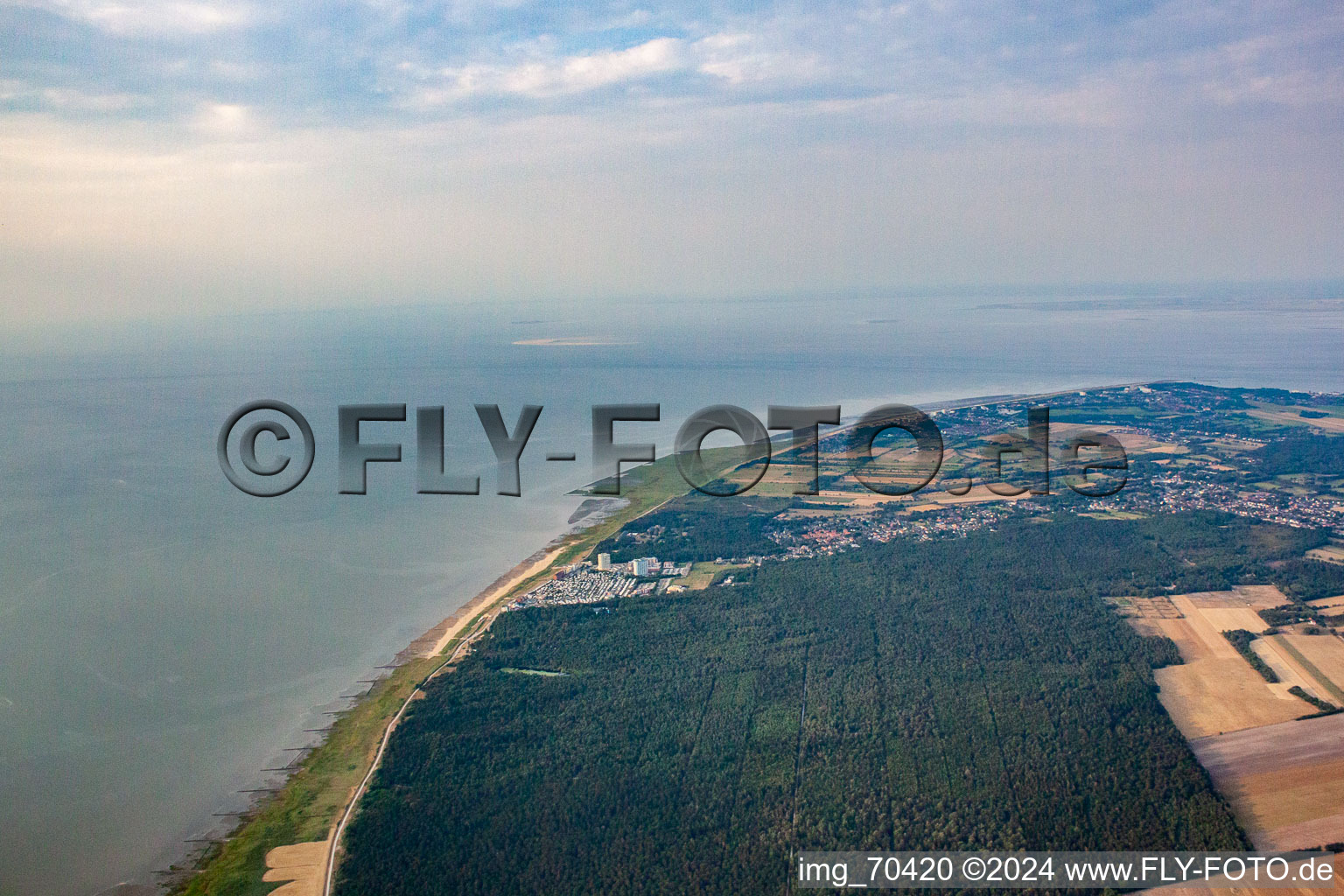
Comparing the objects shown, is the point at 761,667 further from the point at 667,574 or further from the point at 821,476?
the point at 821,476

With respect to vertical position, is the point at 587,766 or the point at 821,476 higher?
the point at 821,476

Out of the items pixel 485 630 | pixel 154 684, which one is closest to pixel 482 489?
pixel 485 630

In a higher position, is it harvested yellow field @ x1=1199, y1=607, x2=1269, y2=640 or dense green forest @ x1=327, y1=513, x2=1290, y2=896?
harvested yellow field @ x1=1199, y1=607, x2=1269, y2=640

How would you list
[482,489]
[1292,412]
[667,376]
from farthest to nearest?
[667,376] < [1292,412] < [482,489]

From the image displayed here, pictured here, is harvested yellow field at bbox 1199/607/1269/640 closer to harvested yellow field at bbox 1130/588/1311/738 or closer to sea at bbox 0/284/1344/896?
harvested yellow field at bbox 1130/588/1311/738

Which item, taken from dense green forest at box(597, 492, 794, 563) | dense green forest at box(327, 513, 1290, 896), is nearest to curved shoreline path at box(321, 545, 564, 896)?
dense green forest at box(327, 513, 1290, 896)

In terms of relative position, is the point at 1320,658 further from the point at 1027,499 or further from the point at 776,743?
the point at 776,743
